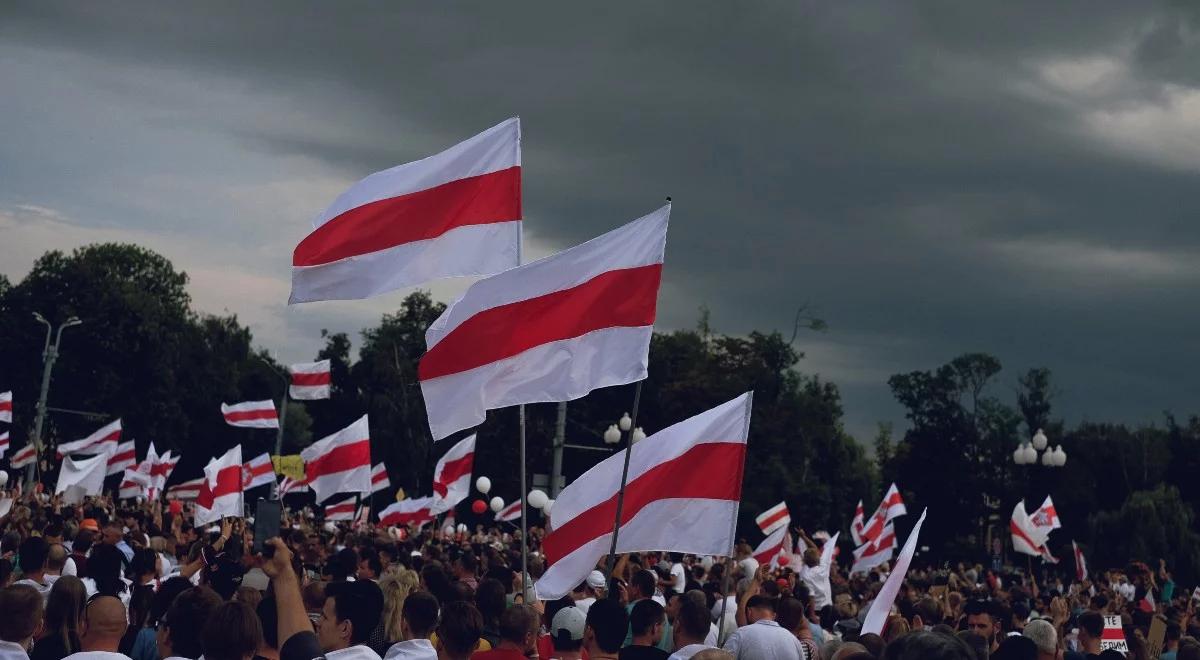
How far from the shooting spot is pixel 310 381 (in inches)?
1282

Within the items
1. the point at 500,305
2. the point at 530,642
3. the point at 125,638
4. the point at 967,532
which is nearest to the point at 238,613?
the point at 530,642

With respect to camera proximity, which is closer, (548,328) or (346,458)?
(548,328)

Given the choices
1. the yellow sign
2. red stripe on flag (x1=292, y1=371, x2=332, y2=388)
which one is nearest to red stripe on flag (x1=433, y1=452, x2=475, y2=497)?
red stripe on flag (x1=292, y1=371, x2=332, y2=388)

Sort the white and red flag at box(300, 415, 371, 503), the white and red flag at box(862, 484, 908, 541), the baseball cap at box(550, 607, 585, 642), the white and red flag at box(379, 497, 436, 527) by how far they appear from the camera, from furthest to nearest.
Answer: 1. the white and red flag at box(379, 497, 436, 527)
2. the white and red flag at box(862, 484, 908, 541)
3. the white and red flag at box(300, 415, 371, 503)
4. the baseball cap at box(550, 607, 585, 642)

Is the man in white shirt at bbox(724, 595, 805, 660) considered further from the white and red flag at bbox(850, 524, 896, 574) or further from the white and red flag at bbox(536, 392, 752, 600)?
the white and red flag at bbox(850, 524, 896, 574)

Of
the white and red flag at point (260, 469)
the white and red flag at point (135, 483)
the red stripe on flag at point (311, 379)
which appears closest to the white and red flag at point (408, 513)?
the white and red flag at point (260, 469)

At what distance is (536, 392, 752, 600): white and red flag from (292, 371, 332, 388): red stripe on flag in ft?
75.1

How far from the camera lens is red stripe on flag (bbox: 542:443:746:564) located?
10.2m

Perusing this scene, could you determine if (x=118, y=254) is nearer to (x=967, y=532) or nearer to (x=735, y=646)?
(x=967, y=532)

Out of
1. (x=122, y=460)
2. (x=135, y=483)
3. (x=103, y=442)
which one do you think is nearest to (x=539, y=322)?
(x=103, y=442)

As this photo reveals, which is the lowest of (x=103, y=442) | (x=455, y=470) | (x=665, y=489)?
(x=455, y=470)

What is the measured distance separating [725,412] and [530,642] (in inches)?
149

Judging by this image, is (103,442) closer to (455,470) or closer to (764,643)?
(455,470)

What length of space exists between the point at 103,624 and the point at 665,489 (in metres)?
5.08
